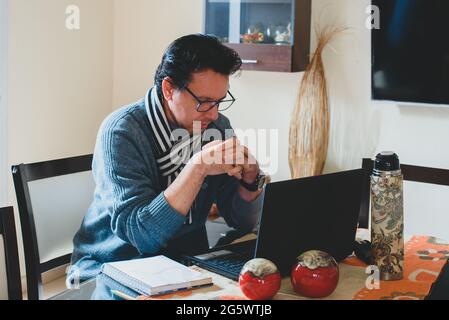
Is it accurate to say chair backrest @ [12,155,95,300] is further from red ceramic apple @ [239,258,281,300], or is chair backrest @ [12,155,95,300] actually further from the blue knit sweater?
red ceramic apple @ [239,258,281,300]

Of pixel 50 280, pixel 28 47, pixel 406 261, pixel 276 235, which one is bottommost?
pixel 50 280

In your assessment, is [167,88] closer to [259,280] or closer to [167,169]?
[167,169]

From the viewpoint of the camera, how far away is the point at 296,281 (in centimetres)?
137

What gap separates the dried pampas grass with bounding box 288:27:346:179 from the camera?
9.70ft

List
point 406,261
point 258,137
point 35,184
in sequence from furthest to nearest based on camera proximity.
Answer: point 258,137 → point 35,184 → point 406,261

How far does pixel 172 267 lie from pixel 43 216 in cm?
53

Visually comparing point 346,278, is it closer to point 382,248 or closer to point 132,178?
point 382,248

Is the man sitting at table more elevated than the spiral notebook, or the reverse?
the man sitting at table

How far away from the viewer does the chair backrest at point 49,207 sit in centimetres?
170

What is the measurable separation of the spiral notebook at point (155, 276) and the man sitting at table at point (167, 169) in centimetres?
17

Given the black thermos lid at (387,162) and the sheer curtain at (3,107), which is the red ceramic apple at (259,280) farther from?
the sheer curtain at (3,107)

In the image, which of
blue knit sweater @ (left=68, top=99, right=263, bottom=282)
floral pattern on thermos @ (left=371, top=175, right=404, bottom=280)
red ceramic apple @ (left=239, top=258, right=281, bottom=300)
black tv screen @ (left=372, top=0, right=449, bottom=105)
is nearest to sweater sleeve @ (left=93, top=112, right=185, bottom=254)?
blue knit sweater @ (left=68, top=99, right=263, bottom=282)

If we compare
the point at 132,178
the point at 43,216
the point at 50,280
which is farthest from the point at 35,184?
the point at 50,280

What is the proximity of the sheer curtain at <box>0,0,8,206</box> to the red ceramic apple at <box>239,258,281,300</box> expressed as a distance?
2.01 m
